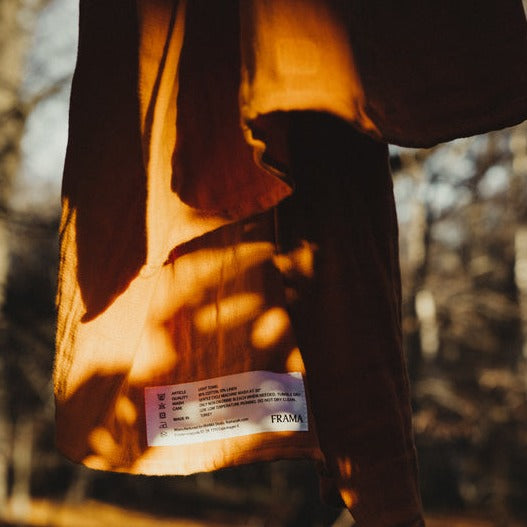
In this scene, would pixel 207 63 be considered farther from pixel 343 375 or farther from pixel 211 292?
pixel 343 375

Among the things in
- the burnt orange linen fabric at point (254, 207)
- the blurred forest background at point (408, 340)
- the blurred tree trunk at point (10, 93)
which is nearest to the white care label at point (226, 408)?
the burnt orange linen fabric at point (254, 207)

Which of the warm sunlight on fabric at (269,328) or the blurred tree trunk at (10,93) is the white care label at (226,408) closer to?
the warm sunlight on fabric at (269,328)

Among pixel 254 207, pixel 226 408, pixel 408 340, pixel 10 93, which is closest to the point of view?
pixel 254 207

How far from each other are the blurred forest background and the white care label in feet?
7.21

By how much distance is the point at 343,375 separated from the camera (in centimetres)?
109

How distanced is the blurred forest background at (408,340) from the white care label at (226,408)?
2.20 metres

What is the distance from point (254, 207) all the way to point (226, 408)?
359 mm

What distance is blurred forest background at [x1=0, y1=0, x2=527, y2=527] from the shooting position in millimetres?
4398

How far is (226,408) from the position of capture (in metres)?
1.11

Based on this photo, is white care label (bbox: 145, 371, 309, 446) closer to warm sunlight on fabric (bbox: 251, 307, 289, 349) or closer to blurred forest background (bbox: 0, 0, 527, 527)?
warm sunlight on fabric (bbox: 251, 307, 289, 349)

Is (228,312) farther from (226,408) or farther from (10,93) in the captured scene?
(10,93)

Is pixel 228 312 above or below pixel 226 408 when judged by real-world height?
above

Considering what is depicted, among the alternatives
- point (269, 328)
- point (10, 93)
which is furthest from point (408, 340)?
point (269, 328)

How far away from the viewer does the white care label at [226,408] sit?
1099mm
